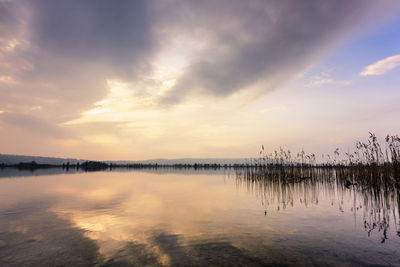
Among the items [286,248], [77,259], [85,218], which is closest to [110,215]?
[85,218]

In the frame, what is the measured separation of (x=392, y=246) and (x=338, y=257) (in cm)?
208

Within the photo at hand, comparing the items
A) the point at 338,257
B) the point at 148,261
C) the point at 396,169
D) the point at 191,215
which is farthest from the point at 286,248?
the point at 396,169

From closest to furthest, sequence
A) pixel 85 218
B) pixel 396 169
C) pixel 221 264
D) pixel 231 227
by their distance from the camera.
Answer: pixel 221 264 < pixel 231 227 < pixel 85 218 < pixel 396 169

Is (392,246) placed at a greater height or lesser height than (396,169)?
lesser

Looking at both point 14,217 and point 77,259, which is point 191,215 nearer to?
point 77,259

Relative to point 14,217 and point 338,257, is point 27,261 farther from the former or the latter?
point 338,257

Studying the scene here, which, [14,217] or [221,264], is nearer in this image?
[221,264]

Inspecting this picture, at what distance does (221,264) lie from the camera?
475 cm

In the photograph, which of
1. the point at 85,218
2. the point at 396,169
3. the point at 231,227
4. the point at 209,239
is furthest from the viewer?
the point at 396,169

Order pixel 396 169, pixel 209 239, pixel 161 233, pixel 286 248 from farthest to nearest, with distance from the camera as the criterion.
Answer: pixel 396 169 < pixel 161 233 < pixel 209 239 < pixel 286 248

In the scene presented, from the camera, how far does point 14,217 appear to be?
9180 millimetres

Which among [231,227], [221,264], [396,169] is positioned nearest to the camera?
[221,264]

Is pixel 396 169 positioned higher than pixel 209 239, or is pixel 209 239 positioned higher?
pixel 396 169

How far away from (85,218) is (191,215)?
14.5ft
